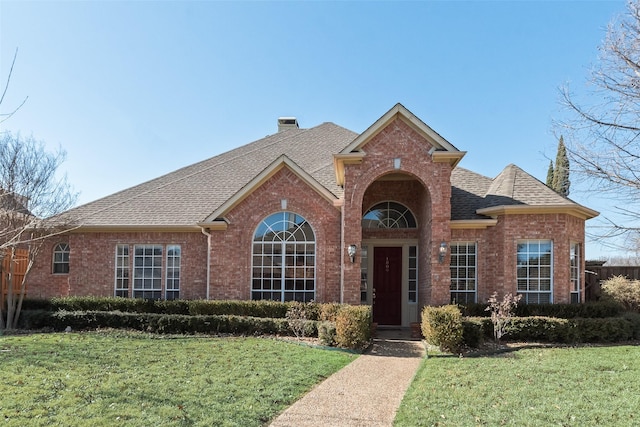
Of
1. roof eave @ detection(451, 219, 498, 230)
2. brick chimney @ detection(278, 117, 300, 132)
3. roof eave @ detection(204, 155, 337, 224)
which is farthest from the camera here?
brick chimney @ detection(278, 117, 300, 132)

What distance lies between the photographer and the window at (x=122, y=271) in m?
16.4

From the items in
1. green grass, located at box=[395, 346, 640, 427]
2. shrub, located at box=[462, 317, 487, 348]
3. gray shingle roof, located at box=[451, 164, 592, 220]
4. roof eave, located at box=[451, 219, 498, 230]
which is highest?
gray shingle roof, located at box=[451, 164, 592, 220]

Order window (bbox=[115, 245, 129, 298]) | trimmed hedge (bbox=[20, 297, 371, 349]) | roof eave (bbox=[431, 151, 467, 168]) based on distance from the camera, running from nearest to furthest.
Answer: trimmed hedge (bbox=[20, 297, 371, 349]) < roof eave (bbox=[431, 151, 467, 168]) < window (bbox=[115, 245, 129, 298])

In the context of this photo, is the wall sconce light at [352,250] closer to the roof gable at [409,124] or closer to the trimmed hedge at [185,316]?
the trimmed hedge at [185,316]

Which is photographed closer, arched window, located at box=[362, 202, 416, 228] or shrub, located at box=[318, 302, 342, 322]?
shrub, located at box=[318, 302, 342, 322]

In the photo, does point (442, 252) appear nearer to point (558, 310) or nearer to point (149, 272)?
point (558, 310)

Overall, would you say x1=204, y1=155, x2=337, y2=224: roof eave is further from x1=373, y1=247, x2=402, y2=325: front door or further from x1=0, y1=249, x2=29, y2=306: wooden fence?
x1=0, y1=249, x2=29, y2=306: wooden fence

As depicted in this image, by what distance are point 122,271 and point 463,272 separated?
1216cm

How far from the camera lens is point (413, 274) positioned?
15508 mm

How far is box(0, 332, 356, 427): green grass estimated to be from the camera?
19.9 feet

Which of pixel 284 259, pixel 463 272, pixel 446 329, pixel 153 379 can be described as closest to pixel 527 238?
pixel 463 272

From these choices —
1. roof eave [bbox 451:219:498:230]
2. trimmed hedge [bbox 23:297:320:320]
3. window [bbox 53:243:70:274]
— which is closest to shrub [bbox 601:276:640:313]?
roof eave [bbox 451:219:498:230]

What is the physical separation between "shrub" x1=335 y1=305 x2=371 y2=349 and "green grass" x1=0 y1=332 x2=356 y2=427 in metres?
0.38

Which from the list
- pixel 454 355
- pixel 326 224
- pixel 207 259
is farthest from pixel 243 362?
pixel 207 259
